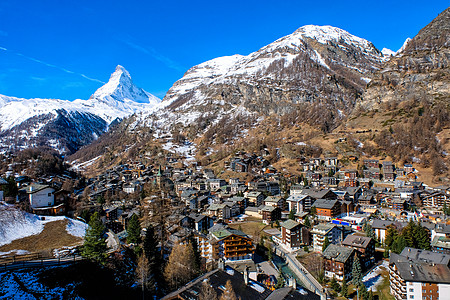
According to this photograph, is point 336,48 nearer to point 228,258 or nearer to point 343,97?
point 343,97

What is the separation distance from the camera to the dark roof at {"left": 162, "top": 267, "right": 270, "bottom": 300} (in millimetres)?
21234

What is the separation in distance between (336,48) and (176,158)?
137344 millimetres

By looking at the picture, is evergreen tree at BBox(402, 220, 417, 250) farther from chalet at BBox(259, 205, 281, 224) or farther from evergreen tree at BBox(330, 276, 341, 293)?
chalet at BBox(259, 205, 281, 224)

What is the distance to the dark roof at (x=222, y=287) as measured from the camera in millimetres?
21234

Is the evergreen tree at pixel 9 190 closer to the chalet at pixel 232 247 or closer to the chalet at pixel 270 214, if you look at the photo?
the chalet at pixel 232 247

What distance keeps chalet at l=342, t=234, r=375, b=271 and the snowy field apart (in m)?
30.4

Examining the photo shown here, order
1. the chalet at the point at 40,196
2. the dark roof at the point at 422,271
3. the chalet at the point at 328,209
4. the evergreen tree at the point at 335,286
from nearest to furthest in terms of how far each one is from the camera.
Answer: the dark roof at the point at 422,271, the evergreen tree at the point at 335,286, the chalet at the point at 40,196, the chalet at the point at 328,209

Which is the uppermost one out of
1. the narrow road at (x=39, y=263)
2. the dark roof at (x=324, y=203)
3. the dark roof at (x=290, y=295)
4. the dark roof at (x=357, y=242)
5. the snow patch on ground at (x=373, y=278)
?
the narrow road at (x=39, y=263)

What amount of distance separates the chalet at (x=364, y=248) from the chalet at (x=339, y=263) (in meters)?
1.58

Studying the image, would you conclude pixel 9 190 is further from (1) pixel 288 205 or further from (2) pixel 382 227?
(2) pixel 382 227

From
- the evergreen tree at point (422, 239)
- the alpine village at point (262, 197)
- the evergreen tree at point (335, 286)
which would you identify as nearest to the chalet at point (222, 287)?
the alpine village at point (262, 197)

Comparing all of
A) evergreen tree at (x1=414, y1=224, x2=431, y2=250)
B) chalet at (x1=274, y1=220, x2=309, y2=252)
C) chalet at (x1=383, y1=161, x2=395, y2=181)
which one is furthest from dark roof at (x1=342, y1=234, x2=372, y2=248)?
chalet at (x1=383, y1=161, x2=395, y2=181)

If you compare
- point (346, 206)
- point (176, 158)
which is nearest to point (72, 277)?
point (346, 206)

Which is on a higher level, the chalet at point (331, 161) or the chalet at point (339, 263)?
the chalet at point (331, 161)
